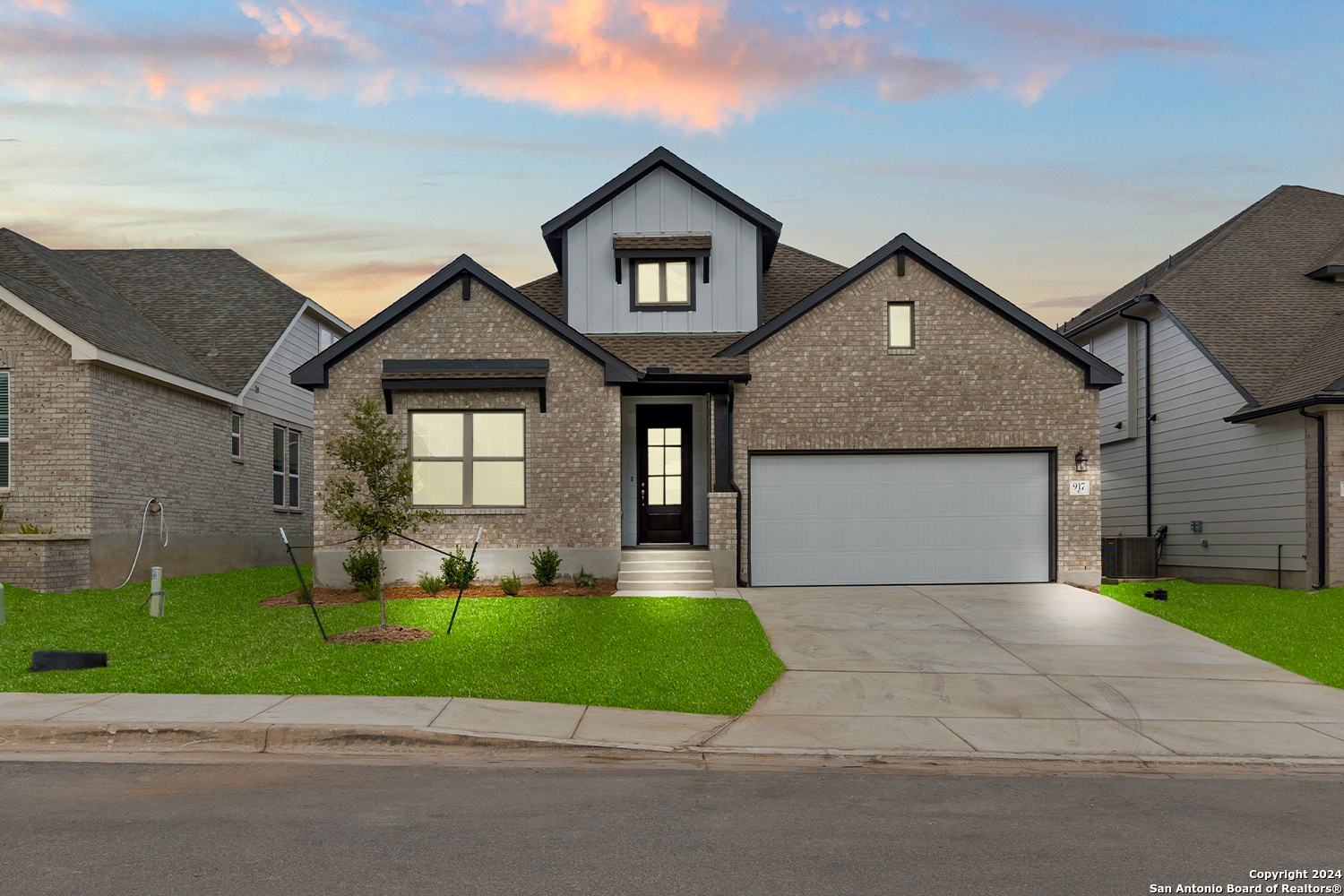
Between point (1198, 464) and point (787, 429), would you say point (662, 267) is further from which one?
point (1198, 464)

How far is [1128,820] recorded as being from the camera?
6.56m

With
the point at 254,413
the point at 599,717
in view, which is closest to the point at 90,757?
the point at 599,717

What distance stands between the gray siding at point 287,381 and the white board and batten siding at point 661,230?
8614mm

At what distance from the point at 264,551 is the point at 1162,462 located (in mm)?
21510

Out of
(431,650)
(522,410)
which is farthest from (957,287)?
(431,650)

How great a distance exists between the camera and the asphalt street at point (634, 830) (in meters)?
5.24

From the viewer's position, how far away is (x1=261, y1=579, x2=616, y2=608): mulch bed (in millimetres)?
17203

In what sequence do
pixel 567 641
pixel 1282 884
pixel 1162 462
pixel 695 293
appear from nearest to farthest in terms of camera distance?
pixel 1282 884 < pixel 567 641 < pixel 695 293 < pixel 1162 462

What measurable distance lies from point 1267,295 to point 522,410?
1697 cm

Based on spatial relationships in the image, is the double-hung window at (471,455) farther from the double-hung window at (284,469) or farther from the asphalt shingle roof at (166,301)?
the double-hung window at (284,469)

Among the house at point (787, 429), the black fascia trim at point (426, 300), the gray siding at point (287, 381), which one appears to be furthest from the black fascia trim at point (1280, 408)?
the gray siding at point (287, 381)

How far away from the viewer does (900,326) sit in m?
19.4

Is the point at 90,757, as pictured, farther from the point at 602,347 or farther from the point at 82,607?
the point at 602,347

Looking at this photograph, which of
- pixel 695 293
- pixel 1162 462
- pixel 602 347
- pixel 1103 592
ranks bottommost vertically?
pixel 1103 592
